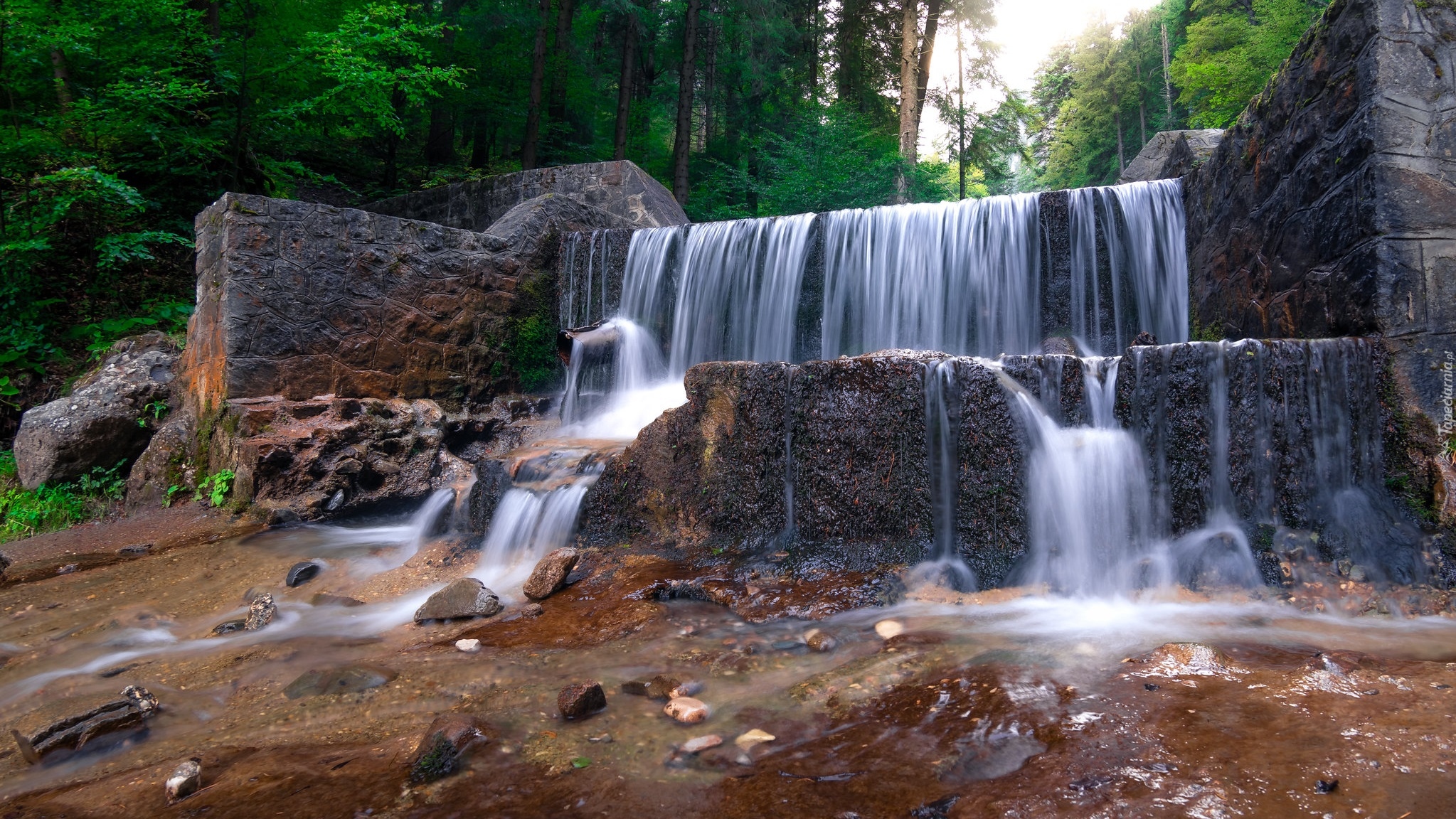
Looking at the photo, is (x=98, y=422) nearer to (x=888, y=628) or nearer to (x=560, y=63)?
(x=888, y=628)

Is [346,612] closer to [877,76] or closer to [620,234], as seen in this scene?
[620,234]

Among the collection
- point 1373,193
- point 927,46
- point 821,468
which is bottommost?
point 821,468

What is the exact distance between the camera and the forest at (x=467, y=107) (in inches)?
322

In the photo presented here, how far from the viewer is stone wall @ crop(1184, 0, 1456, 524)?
12.9 feet

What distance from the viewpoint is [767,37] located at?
16.9 m

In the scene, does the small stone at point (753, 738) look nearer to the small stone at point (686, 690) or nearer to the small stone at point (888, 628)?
the small stone at point (686, 690)

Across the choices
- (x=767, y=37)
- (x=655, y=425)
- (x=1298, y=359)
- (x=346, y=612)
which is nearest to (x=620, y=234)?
(x=655, y=425)

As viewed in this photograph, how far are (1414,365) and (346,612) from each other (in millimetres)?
6437

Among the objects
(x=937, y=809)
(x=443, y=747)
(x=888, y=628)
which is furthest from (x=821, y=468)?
(x=443, y=747)

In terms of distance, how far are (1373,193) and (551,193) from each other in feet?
30.5

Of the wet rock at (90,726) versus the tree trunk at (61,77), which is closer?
the wet rock at (90,726)

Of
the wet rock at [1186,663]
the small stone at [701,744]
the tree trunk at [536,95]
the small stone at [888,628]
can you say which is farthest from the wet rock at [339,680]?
the tree trunk at [536,95]

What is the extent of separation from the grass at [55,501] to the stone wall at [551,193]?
19.9 ft

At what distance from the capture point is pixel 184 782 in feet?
7.29
